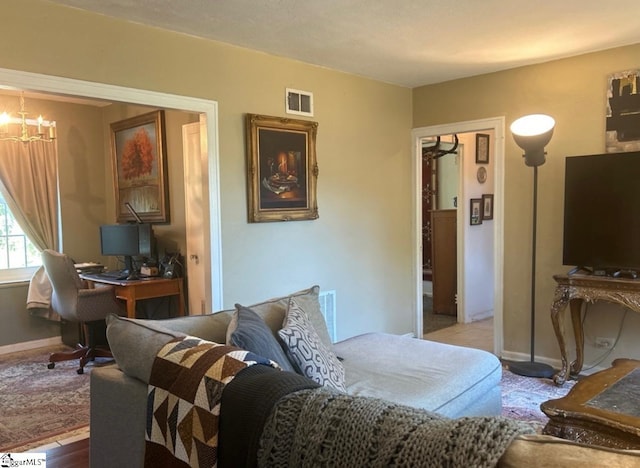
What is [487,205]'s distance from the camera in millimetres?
6305

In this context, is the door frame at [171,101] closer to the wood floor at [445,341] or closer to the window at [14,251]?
the wood floor at [445,341]

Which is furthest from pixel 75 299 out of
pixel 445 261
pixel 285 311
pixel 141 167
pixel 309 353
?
pixel 445 261

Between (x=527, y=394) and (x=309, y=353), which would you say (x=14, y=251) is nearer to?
(x=309, y=353)

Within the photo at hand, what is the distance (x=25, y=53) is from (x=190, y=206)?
6.39 feet

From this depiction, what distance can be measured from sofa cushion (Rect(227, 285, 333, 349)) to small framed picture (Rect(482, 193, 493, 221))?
408 centimetres

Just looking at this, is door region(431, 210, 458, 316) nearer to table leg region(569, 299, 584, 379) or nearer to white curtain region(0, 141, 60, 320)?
table leg region(569, 299, 584, 379)

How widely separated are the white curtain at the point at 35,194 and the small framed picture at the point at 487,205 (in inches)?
189

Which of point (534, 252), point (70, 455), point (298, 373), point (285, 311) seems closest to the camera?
point (298, 373)

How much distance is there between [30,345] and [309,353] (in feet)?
13.6

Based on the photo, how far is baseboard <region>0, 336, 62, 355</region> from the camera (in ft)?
16.2

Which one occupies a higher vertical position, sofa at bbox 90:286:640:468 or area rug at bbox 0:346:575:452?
sofa at bbox 90:286:640:468

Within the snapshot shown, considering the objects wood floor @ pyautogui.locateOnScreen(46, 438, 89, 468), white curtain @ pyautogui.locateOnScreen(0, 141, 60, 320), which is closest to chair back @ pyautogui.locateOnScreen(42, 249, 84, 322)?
white curtain @ pyautogui.locateOnScreen(0, 141, 60, 320)

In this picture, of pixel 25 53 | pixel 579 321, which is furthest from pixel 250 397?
pixel 579 321

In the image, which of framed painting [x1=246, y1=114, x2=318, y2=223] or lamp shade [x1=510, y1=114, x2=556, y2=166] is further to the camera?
lamp shade [x1=510, y1=114, x2=556, y2=166]
